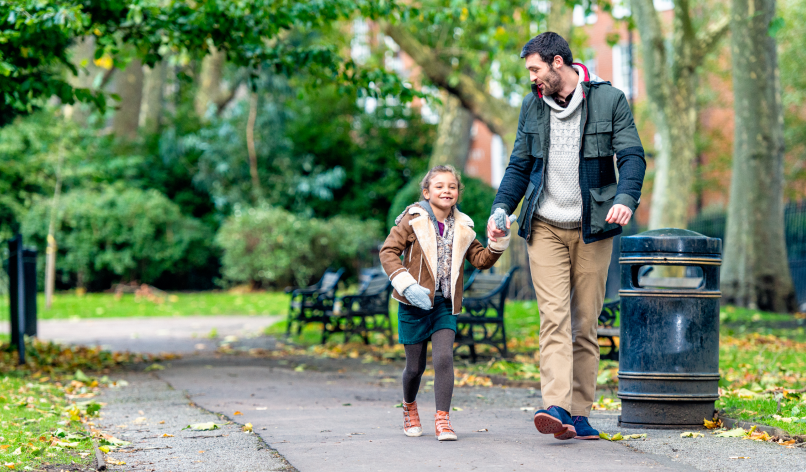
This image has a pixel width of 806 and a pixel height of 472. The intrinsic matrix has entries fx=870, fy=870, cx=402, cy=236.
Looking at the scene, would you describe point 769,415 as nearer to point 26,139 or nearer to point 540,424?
point 540,424

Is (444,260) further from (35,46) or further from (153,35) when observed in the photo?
(35,46)

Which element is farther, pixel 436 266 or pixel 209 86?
pixel 209 86

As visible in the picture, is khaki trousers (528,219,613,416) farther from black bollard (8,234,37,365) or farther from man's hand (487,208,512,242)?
black bollard (8,234,37,365)

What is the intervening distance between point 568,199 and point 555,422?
1.13 m

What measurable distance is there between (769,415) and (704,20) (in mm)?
24966

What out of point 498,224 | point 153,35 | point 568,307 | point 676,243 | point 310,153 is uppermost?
point 310,153

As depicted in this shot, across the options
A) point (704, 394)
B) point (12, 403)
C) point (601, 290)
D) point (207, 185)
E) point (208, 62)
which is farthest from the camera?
point (208, 62)

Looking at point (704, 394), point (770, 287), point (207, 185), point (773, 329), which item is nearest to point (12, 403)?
point (704, 394)

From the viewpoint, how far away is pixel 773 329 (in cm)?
1124

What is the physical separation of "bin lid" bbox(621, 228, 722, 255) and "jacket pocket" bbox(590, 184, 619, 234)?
56 cm

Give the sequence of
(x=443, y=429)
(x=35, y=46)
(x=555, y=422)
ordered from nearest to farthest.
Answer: (x=555, y=422) → (x=443, y=429) → (x=35, y=46)

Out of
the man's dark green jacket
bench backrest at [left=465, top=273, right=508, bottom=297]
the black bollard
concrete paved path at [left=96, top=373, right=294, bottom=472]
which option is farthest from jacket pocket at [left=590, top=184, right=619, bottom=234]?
the black bollard

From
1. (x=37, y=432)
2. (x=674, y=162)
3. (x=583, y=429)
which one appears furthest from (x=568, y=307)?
(x=674, y=162)

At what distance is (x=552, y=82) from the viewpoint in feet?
14.5
